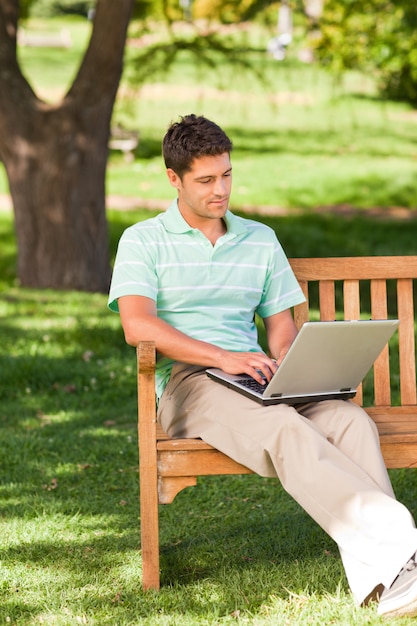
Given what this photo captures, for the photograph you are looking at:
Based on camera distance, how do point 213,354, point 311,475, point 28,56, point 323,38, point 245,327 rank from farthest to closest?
point 28,56
point 323,38
point 245,327
point 213,354
point 311,475

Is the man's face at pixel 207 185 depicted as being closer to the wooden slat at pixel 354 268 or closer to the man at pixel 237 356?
the man at pixel 237 356

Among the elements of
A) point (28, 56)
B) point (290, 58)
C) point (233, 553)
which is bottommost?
point (233, 553)

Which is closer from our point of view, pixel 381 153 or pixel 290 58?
pixel 290 58

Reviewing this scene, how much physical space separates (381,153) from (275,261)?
2114 cm

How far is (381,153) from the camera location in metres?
24.5

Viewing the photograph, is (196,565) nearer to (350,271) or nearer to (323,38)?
(350,271)

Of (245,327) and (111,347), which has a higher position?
(245,327)

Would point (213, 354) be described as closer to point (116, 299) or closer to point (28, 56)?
point (116, 299)

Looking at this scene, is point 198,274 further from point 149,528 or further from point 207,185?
point 149,528

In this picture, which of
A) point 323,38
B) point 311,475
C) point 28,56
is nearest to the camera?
point 311,475

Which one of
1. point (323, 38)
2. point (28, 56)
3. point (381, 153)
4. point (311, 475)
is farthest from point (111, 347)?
point (28, 56)

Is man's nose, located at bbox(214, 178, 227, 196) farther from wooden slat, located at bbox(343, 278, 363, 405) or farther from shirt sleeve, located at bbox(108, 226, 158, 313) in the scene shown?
wooden slat, located at bbox(343, 278, 363, 405)

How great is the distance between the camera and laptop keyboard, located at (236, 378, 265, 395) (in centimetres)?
361

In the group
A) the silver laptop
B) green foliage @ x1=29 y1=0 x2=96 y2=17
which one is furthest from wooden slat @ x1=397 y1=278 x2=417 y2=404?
green foliage @ x1=29 y1=0 x2=96 y2=17
